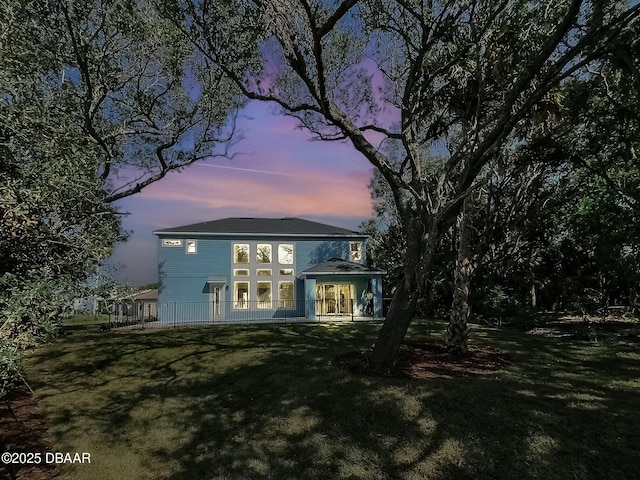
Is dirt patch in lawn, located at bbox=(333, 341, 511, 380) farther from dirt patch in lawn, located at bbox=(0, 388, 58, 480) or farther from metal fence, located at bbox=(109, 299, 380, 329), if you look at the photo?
metal fence, located at bbox=(109, 299, 380, 329)

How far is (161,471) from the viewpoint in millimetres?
6219

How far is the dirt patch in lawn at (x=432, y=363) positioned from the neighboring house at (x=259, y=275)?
49.2ft

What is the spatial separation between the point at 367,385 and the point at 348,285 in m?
19.5

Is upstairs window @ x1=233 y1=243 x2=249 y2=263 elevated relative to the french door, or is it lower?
elevated

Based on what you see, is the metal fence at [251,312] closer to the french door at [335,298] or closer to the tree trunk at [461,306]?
the french door at [335,298]

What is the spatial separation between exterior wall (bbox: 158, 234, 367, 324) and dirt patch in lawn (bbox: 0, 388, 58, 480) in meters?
15.0

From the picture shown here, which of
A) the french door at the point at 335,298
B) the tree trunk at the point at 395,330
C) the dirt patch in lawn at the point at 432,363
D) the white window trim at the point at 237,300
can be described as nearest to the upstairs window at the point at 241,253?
the white window trim at the point at 237,300

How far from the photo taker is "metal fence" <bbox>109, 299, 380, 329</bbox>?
24.7 m

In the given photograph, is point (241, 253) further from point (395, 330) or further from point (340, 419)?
point (340, 419)

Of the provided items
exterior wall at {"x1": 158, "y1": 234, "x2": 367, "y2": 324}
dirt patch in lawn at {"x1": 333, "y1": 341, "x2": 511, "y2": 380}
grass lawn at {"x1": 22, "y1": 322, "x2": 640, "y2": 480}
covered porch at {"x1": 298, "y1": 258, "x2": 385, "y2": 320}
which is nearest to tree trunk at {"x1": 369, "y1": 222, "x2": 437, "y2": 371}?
dirt patch in lawn at {"x1": 333, "y1": 341, "x2": 511, "y2": 380}

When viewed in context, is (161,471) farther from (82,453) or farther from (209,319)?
(209,319)

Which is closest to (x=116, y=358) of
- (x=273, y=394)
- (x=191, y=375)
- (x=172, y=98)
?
(x=191, y=375)

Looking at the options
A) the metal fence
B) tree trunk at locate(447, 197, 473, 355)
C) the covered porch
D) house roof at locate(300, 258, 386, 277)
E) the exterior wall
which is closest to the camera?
tree trunk at locate(447, 197, 473, 355)

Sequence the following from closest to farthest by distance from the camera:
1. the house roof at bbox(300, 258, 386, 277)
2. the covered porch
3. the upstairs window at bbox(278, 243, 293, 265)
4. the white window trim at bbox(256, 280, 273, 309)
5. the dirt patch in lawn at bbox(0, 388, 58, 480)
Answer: the dirt patch in lawn at bbox(0, 388, 58, 480) → the house roof at bbox(300, 258, 386, 277) → the covered porch → the white window trim at bbox(256, 280, 273, 309) → the upstairs window at bbox(278, 243, 293, 265)
